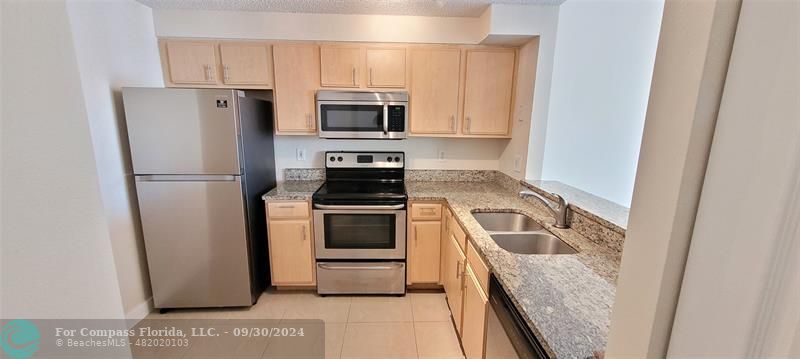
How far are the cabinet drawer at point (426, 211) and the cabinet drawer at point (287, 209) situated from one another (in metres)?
0.87

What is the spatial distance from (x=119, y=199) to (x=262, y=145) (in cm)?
97

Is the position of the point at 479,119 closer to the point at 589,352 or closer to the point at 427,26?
the point at 427,26

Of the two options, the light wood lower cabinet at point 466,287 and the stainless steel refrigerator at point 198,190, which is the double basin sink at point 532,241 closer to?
the light wood lower cabinet at point 466,287

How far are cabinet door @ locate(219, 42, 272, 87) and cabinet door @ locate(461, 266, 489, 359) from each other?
2.18 meters

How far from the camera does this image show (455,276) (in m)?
2.02

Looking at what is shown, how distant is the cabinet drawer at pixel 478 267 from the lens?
53.7 inches

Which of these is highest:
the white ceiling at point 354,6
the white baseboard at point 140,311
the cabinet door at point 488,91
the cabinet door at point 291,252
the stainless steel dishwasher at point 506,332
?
the white ceiling at point 354,6

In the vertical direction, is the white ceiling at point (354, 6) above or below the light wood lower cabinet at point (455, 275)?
above

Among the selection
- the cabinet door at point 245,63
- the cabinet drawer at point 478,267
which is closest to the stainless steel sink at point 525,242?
the cabinet drawer at point 478,267

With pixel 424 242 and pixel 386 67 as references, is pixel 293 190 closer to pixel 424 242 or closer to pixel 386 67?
pixel 424 242

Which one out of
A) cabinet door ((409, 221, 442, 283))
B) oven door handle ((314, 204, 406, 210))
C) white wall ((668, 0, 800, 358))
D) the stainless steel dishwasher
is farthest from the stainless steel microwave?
white wall ((668, 0, 800, 358))

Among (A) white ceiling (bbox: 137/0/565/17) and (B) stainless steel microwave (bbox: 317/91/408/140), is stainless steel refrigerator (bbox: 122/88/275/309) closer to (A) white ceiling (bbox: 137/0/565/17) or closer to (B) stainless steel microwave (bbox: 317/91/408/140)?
(B) stainless steel microwave (bbox: 317/91/408/140)

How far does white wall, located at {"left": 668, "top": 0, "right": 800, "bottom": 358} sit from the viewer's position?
29 centimetres

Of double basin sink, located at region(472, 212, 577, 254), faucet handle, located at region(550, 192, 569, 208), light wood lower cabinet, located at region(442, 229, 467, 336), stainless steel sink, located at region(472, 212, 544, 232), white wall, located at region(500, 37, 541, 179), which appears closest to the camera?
double basin sink, located at region(472, 212, 577, 254)
